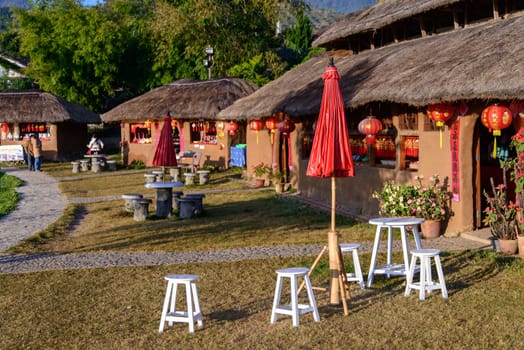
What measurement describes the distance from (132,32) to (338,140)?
1404 inches

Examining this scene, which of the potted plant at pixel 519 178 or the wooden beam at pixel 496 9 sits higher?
the wooden beam at pixel 496 9

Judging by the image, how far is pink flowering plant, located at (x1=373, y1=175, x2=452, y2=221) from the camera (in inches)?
469

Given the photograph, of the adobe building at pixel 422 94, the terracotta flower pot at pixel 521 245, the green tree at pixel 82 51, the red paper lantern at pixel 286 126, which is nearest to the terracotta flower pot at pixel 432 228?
the adobe building at pixel 422 94

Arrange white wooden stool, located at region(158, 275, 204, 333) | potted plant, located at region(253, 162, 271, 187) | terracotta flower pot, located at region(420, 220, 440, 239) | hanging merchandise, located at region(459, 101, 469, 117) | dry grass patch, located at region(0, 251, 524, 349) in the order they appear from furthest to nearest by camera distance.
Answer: potted plant, located at region(253, 162, 271, 187) → terracotta flower pot, located at region(420, 220, 440, 239) → hanging merchandise, located at region(459, 101, 469, 117) → white wooden stool, located at region(158, 275, 204, 333) → dry grass patch, located at region(0, 251, 524, 349)

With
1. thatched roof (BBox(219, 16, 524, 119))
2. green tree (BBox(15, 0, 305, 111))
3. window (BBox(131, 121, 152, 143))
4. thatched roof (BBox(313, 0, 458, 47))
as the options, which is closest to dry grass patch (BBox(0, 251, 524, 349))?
thatched roof (BBox(219, 16, 524, 119))

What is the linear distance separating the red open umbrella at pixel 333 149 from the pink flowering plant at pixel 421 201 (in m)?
4.47

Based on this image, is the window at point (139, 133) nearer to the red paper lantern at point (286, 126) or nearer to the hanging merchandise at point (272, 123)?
the hanging merchandise at point (272, 123)

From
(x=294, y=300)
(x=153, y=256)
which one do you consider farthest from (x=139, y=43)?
(x=294, y=300)

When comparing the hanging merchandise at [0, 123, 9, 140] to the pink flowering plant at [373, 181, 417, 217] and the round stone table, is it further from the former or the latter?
the pink flowering plant at [373, 181, 417, 217]

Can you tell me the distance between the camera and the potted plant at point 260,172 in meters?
20.7

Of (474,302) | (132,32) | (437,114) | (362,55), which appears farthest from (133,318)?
(132,32)

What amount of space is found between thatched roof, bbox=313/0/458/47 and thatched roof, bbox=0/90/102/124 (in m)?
16.8

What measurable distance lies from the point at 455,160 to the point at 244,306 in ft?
17.8

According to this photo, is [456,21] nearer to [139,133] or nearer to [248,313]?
[248,313]
